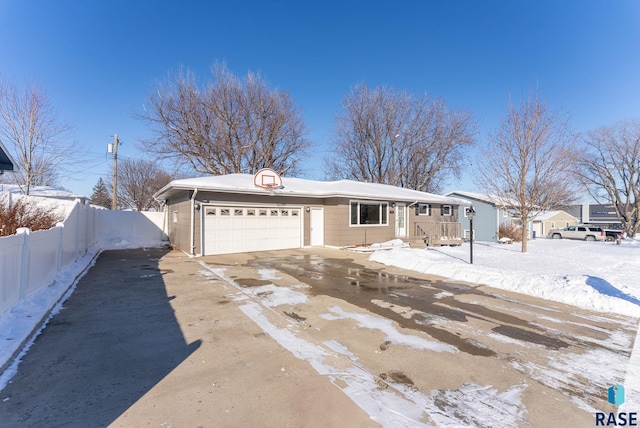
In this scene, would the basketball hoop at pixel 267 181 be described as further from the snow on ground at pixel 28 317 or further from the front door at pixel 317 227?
the snow on ground at pixel 28 317

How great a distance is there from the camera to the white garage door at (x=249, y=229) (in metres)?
12.0

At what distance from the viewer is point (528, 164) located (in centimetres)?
1298

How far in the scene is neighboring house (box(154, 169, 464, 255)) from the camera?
11.9m

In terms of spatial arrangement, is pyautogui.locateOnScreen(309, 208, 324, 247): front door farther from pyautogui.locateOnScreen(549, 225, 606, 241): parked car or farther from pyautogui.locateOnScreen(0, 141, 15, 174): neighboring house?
pyautogui.locateOnScreen(549, 225, 606, 241): parked car

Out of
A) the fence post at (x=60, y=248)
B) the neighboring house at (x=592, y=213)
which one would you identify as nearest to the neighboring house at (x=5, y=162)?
the fence post at (x=60, y=248)

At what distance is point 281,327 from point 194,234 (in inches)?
327

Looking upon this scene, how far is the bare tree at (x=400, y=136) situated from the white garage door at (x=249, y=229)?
15086 mm

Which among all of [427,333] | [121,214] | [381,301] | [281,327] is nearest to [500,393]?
[427,333]

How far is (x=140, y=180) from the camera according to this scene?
1441 inches

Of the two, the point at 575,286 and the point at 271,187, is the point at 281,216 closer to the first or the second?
the point at 271,187

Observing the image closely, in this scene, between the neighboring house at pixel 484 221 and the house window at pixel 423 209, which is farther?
the neighboring house at pixel 484 221

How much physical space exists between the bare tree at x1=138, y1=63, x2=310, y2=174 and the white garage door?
38.5 ft

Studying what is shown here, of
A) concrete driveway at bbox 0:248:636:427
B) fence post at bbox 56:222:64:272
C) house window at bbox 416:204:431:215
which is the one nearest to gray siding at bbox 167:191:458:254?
house window at bbox 416:204:431:215

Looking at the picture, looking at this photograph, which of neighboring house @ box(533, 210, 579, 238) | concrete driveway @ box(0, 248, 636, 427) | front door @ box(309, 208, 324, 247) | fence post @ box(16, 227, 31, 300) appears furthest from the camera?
neighboring house @ box(533, 210, 579, 238)
